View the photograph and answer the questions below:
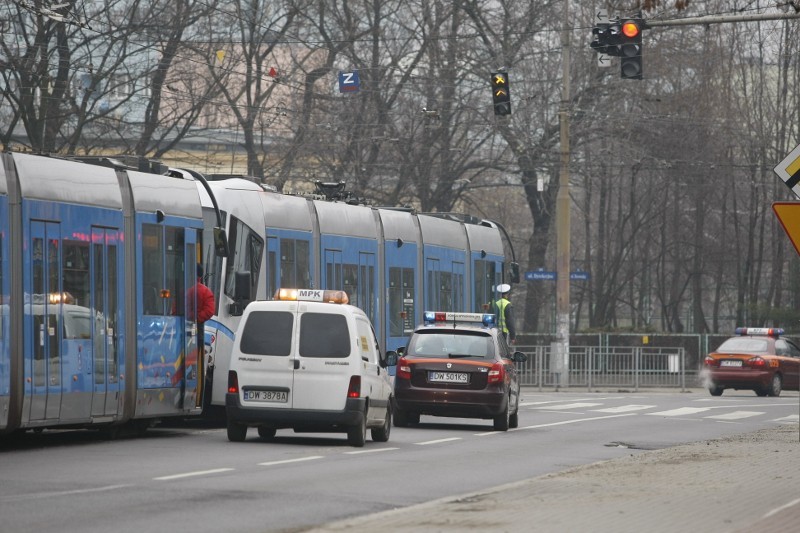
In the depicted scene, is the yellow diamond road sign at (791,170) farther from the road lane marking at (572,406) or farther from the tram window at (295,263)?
the road lane marking at (572,406)

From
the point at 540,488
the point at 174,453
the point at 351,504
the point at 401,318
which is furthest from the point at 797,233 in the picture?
the point at 401,318

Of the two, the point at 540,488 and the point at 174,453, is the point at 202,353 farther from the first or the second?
the point at 540,488

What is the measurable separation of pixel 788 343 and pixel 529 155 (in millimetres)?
11278

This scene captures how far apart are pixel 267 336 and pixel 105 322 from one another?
196 cm

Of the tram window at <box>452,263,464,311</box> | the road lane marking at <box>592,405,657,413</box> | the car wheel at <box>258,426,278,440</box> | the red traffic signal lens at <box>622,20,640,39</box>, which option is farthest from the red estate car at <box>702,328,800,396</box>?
the car wheel at <box>258,426,278,440</box>

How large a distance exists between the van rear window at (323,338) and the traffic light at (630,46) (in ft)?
23.4

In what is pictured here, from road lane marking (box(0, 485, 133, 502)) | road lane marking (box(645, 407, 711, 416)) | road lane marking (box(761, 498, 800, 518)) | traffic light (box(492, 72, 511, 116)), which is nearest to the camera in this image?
road lane marking (box(761, 498, 800, 518))

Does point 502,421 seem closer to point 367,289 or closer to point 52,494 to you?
point 367,289

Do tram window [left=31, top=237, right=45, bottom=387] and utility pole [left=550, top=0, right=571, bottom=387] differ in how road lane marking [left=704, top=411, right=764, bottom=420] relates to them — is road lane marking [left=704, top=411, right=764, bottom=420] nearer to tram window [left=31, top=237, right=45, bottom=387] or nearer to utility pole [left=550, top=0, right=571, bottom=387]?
utility pole [left=550, top=0, right=571, bottom=387]

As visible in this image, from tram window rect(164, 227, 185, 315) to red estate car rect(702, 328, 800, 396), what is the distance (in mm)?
22307

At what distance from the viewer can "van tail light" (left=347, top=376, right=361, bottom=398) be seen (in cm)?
2000

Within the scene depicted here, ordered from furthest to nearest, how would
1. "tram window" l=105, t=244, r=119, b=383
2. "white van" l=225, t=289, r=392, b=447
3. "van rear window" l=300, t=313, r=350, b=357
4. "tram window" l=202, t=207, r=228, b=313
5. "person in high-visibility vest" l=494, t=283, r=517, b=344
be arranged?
"person in high-visibility vest" l=494, t=283, r=517, b=344, "tram window" l=202, t=207, r=228, b=313, "van rear window" l=300, t=313, r=350, b=357, "white van" l=225, t=289, r=392, b=447, "tram window" l=105, t=244, r=119, b=383

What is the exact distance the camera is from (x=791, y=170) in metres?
14.6

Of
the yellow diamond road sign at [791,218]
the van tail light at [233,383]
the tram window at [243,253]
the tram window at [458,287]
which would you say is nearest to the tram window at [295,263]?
the tram window at [243,253]
